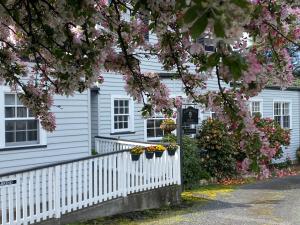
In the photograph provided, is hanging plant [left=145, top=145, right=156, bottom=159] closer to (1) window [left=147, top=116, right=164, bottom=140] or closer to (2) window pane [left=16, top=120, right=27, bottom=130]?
(2) window pane [left=16, top=120, right=27, bottom=130]

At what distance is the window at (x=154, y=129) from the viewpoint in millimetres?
14995

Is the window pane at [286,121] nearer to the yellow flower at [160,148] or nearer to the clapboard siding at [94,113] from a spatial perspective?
the clapboard siding at [94,113]

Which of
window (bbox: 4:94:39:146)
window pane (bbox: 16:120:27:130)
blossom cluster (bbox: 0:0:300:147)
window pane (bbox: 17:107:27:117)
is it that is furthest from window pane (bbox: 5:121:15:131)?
blossom cluster (bbox: 0:0:300:147)

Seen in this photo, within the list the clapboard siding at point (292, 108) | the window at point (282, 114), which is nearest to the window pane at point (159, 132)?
the clapboard siding at point (292, 108)

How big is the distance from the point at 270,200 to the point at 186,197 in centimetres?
218

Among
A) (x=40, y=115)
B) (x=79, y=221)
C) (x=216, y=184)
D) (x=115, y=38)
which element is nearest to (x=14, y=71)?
(x=40, y=115)

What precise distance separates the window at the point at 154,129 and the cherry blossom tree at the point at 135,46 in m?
9.76

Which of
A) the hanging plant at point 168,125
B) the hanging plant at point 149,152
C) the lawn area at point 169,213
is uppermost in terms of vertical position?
the hanging plant at point 168,125

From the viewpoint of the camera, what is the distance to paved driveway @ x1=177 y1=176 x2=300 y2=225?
9.24m

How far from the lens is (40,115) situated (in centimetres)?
482

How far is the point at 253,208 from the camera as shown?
1055cm

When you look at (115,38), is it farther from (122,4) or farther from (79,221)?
(79,221)

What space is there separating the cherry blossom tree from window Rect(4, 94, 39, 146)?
→ 546 centimetres

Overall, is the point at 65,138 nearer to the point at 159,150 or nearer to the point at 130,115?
the point at 159,150
